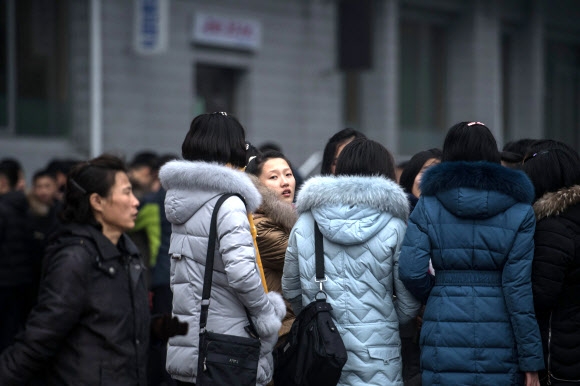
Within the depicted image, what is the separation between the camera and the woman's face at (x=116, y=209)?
4805 mm

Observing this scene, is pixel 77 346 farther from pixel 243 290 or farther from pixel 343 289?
pixel 343 289

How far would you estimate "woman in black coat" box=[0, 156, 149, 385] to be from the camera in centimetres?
430

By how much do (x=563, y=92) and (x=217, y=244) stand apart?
20.4 metres

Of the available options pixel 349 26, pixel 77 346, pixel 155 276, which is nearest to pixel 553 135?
pixel 349 26

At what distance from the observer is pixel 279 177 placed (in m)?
6.20

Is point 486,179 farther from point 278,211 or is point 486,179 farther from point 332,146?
point 332,146

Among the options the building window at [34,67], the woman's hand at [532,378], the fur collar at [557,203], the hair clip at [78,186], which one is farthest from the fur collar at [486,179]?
the building window at [34,67]

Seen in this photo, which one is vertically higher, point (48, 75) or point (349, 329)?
point (48, 75)

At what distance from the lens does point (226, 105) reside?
1625cm

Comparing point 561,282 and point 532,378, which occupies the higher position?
point 561,282

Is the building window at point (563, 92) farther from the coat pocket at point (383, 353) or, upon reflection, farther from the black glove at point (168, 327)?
the black glove at point (168, 327)

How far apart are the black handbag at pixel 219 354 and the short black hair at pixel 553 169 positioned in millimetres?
1639

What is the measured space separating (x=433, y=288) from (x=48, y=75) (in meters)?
9.90

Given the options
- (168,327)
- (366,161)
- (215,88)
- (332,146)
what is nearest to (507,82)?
(215,88)
